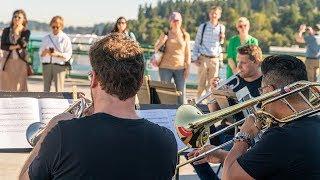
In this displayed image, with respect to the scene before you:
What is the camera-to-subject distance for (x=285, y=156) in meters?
→ 2.74

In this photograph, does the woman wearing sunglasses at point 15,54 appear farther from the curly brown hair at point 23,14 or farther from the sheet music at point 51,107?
the sheet music at point 51,107

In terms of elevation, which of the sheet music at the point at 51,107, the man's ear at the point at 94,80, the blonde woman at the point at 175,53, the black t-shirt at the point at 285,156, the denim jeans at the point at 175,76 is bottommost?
the denim jeans at the point at 175,76

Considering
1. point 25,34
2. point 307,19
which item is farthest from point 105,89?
point 307,19

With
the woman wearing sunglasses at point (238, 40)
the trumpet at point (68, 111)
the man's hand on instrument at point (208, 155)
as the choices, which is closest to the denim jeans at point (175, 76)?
the woman wearing sunglasses at point (238, 40)

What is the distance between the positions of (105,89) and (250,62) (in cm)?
320

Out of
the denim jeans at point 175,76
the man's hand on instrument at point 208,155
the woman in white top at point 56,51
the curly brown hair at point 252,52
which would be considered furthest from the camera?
the denim jeans at point 175,76

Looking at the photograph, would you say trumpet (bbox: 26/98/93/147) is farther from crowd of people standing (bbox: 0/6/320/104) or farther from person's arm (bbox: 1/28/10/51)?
person's arm (bbox: 1/28/10/51)

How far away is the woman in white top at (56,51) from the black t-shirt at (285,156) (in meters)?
5.91

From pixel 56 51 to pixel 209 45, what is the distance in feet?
6.78

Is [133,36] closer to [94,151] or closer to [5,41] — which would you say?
[5,41]

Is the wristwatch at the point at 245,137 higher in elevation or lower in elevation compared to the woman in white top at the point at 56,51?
higher

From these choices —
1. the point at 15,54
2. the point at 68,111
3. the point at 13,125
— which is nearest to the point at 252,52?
the point at 13,125

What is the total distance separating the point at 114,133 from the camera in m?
2.16

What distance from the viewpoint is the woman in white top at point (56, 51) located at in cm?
841
